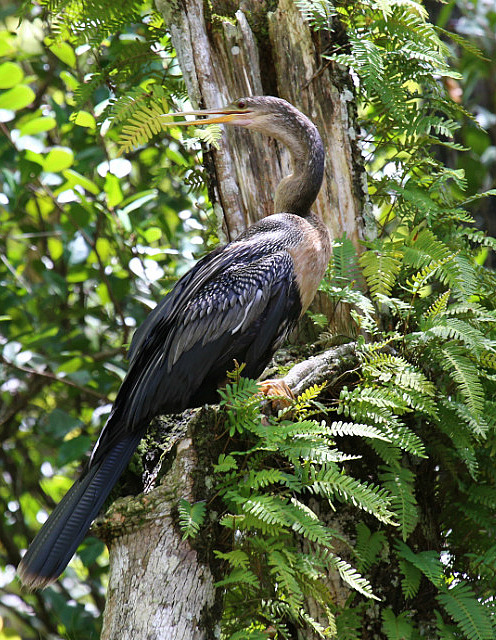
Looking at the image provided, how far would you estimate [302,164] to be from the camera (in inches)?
139

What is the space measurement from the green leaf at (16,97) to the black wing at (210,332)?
200 cm

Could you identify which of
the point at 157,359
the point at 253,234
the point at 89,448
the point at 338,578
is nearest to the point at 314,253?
the point at 253,234

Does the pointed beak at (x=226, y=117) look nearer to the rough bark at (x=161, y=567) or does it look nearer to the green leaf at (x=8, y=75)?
the green leaf at (x=8, y=75)

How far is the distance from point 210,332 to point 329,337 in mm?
658

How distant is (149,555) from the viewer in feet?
7.78

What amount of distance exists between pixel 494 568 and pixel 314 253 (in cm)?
154

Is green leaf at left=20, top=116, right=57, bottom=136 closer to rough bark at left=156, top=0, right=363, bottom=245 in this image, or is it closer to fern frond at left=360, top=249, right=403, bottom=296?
rough bark at left=156, top=0, right=363, bottom=245

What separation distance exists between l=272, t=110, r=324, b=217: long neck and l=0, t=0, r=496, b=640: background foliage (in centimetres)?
32

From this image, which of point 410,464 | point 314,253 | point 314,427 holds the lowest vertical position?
point 410,464

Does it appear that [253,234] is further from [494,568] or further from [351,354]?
[494,568]

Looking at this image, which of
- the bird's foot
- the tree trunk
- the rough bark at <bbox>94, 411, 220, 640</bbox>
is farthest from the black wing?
the tree trunk

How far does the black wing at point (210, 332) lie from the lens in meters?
3.04

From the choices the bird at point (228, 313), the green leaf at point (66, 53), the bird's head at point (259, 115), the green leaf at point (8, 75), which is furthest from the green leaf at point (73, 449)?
the green leaf at point (66, 53)

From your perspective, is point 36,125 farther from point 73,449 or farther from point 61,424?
point 73,449
